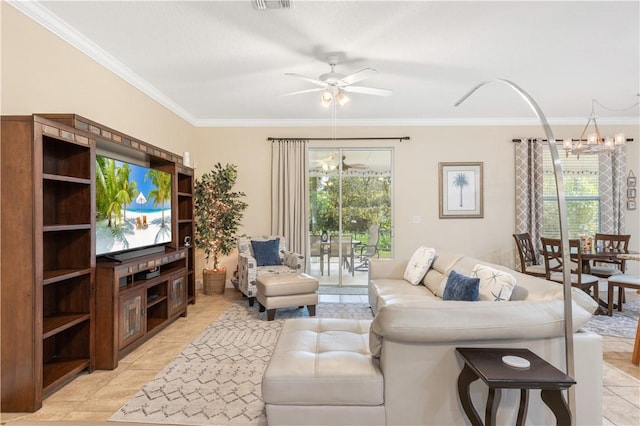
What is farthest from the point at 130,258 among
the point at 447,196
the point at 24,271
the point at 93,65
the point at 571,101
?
the point at 571,101

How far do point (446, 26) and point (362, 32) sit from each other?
70cm

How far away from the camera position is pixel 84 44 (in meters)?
2.92

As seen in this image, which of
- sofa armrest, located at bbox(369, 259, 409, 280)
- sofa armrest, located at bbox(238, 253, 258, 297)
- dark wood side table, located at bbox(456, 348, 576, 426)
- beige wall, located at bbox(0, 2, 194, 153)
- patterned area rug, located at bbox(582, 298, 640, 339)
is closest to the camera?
dark wood side table, located at bbox(456, 348, 576, 426)

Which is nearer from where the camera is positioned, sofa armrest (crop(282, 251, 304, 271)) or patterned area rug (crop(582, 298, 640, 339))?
patterned area rug (crop(582, 298, 640, 339))

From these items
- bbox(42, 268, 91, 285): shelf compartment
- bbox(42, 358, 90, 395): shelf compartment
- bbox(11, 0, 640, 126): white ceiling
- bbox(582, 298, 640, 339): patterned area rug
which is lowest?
bbox(582, 298, 640, 339): patterned area rug

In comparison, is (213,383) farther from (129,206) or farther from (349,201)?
(349,201)

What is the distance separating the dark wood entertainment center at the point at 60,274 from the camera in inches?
79.7

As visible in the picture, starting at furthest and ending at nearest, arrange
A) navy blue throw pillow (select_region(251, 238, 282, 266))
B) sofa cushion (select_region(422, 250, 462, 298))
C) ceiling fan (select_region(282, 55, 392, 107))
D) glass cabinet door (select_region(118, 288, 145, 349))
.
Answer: navy blue throw pillow (select_region(251, 238, 282, 266))
sofa cushion (select_region(422, 250, 462, 298))
ceiling fan (select_region(282, 55, 392, 107))
glass cabinet door (select_region(118, 288, 145, 349))

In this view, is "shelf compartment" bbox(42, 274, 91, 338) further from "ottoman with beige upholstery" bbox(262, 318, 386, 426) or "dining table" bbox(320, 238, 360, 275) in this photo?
"dining table" bbox(320, 238, 360, 275)

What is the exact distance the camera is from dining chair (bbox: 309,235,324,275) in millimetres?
5625

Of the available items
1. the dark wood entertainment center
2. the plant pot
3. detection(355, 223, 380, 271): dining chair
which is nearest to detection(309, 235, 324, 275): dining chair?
detection(355, 223, 380, 271): dining chair


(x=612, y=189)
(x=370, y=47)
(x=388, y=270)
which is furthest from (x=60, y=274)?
(x=612, y=189)

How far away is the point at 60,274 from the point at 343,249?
4055 millimetres

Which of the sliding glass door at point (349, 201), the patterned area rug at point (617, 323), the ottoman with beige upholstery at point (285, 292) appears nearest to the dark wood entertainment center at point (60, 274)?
the ottoman with beige upholstery at point (285, 292)
